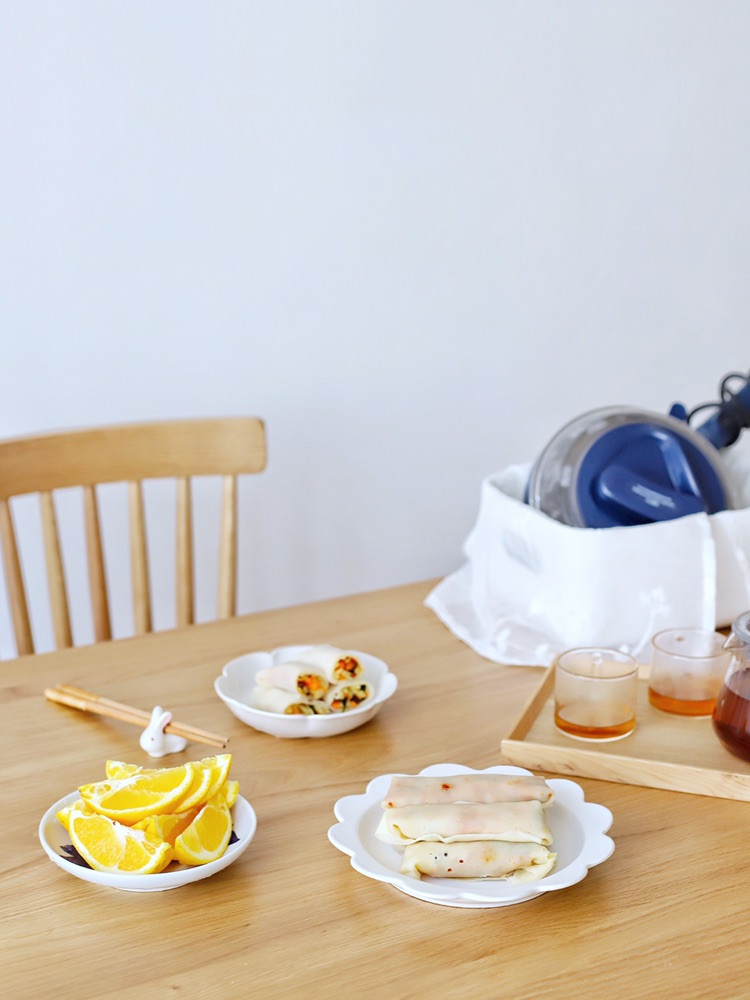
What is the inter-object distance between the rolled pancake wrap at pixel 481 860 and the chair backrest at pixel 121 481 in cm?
76

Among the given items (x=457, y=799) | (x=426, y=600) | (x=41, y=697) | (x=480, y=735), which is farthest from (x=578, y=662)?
(x=41, y=697)

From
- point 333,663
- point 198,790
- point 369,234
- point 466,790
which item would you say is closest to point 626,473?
point 333,663

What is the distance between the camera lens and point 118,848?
0.76 m

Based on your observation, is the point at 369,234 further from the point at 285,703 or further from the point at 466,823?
the point at 466,823

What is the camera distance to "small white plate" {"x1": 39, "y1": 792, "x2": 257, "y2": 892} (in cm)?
74

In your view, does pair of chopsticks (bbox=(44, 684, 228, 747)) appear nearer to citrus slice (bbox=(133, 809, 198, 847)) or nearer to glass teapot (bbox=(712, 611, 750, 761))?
citrus slice (bbox=(133, 809, 198, 847))

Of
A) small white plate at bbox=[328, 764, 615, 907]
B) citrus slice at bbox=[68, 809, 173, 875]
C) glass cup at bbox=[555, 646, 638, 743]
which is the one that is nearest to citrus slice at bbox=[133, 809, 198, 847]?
citrus slice at bbox=[68, 809, 173, 875]

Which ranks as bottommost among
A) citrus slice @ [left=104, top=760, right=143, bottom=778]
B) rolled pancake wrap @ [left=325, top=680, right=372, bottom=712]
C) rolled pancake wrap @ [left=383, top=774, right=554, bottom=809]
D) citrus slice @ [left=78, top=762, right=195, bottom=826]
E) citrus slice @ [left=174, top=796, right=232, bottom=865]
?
rolled pancake wrap @ [left=325, top=680, right=372, bottom=712]

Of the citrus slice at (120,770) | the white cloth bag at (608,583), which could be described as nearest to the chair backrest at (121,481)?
the white cloth bag at (608,583)

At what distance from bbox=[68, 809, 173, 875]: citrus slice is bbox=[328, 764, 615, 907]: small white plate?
0.41 ft

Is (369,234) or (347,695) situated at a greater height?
(369,234)

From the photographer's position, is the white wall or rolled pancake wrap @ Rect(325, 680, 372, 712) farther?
the white wall

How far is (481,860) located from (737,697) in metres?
0.28

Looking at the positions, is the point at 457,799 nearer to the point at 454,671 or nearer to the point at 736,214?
the point at 454,671
